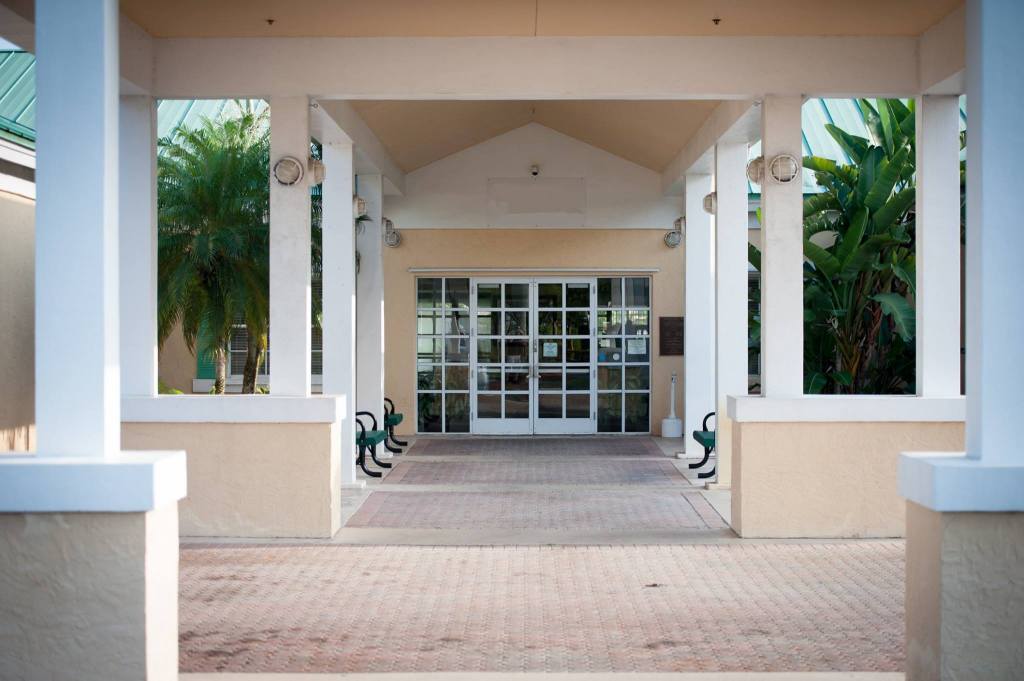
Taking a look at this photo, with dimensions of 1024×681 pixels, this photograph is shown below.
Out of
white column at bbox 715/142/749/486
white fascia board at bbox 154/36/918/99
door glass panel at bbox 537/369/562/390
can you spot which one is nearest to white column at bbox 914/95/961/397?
white fascia board at bbox 154/36/918/99

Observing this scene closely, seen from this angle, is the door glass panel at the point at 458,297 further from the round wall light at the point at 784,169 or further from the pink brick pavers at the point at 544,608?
the pink brick pavers at the point at 544,608

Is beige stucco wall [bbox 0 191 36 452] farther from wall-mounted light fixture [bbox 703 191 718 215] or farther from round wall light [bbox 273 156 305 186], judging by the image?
wall-mounted light fixture [bbox 703 191 718 215]

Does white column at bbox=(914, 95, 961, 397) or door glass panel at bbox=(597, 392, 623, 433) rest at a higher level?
white column at bbox=(914, 95, 961, 397)

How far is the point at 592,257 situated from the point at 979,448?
1241 cm

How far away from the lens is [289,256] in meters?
8.49

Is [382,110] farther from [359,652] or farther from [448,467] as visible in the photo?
[359,652]

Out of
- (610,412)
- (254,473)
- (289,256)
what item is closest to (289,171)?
(289,256)

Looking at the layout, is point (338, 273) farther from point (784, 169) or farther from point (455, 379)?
point (455, 379)

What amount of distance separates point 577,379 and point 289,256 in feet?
28.5

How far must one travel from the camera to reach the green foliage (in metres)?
12.2

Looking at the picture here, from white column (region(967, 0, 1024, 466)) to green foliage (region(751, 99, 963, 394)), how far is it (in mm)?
8026

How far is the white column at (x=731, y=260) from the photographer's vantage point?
10.9 m

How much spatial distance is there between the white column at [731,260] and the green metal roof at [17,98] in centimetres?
667

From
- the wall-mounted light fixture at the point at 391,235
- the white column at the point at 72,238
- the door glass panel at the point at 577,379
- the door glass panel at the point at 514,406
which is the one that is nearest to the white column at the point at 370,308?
the wall-mounted light fixture at the point at 391,235
